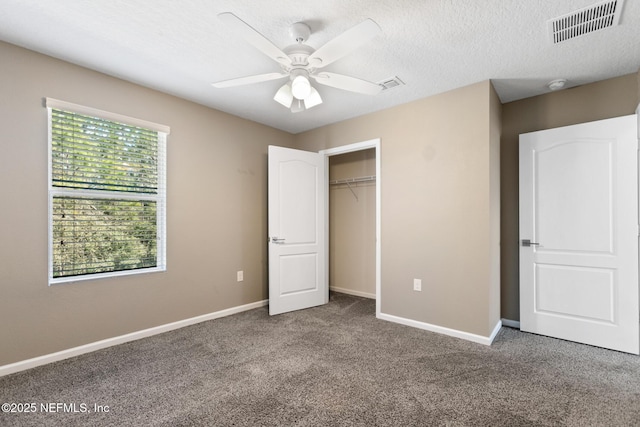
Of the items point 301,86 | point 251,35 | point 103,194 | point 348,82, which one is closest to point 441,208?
point 348,82

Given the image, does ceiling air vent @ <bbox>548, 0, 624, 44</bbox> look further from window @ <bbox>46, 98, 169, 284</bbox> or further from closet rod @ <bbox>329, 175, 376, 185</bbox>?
window @ <bbox>46, 98, 169, 284</bbox>

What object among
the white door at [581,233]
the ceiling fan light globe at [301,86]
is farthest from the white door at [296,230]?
the white door at [581,233]

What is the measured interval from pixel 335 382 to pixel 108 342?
211 cm

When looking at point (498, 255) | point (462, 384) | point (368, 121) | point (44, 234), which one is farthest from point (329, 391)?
point (368, 121)

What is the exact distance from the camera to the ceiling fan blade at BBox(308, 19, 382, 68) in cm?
156

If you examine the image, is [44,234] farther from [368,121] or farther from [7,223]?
[368,121]

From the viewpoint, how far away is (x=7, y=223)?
223 cm

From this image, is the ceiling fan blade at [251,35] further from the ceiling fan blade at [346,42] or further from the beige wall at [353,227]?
the beige wall at [353,227]

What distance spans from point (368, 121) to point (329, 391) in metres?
2.94

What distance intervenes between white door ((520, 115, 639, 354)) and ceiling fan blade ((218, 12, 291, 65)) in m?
2.71

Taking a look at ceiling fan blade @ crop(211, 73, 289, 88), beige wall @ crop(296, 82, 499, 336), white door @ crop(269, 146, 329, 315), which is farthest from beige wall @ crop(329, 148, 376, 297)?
ceiling fan blade @ crop(211, 73, 289, 88)

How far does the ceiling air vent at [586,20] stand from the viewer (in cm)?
185

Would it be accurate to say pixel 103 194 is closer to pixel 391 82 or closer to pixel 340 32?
pixel 340 32

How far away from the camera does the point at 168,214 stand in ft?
10.3
